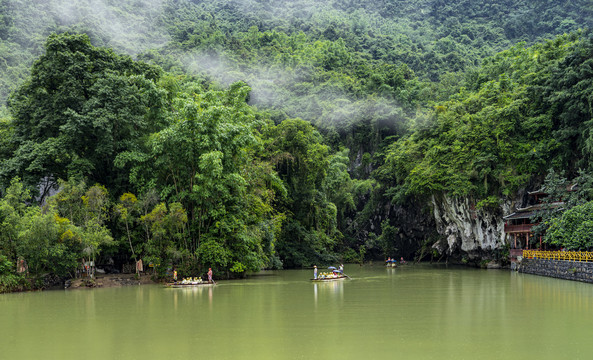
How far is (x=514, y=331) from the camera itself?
464 inches

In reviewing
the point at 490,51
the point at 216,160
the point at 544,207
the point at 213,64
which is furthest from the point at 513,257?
the point at 490,51

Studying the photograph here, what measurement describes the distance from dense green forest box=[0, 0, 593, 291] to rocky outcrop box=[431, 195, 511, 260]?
0.89 meters

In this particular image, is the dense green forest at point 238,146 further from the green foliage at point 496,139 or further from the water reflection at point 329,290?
the water reflection at point 329,290

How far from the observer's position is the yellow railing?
23.6 m

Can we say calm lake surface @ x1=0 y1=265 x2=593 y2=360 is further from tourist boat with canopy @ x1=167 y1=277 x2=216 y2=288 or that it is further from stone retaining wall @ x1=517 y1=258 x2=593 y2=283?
tourist boat with canopy @ x1=167 y1=277 x2=216 y2=288

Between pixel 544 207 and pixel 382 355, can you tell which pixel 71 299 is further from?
pixel 544 207

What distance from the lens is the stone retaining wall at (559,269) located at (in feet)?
73.8

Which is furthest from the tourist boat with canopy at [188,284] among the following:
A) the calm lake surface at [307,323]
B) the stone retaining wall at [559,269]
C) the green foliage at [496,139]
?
the green foliage at [496,139]

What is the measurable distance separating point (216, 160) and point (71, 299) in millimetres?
8692

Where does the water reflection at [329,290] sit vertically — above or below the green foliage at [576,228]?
below

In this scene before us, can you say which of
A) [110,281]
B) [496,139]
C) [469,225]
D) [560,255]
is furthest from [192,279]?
[496,139]

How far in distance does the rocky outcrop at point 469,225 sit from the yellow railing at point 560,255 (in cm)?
473

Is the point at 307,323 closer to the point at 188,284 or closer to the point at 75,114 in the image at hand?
the point at 188,284

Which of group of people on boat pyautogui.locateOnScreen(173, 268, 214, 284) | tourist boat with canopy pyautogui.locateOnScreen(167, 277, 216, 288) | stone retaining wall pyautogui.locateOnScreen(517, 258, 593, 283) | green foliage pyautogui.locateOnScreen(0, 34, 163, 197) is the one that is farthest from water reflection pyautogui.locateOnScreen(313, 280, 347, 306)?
green foliage pyautogui.locateOnScreen(0, 34, 163, 197)
